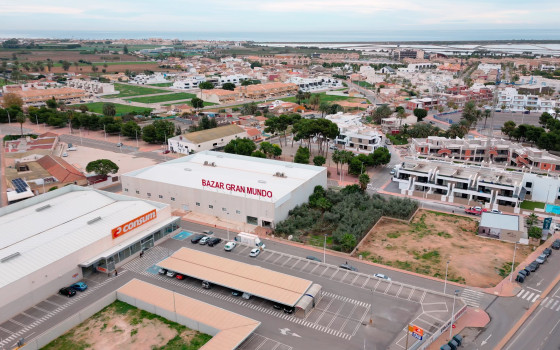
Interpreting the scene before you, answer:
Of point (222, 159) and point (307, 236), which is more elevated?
point (222, 159)

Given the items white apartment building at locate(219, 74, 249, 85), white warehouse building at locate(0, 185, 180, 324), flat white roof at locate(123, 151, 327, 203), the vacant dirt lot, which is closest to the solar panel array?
white warehouse building at locate(0, 185, 180, 324)

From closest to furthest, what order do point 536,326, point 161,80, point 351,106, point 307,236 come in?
point 536,326 < point 307,236 < point 351,106 < point 161,80

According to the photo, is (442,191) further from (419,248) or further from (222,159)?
(222,159)

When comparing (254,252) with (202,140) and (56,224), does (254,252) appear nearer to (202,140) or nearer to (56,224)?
(56,224)

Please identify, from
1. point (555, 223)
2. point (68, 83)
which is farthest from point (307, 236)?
point (68, 83)

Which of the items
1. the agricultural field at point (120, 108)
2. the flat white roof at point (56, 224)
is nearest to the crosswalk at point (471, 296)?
the flat white roof at point (56, 224)

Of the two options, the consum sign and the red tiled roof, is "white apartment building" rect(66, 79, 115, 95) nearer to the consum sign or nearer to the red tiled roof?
→ the red tiled roof

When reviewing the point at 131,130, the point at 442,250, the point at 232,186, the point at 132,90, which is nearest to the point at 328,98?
the point at 132,90
